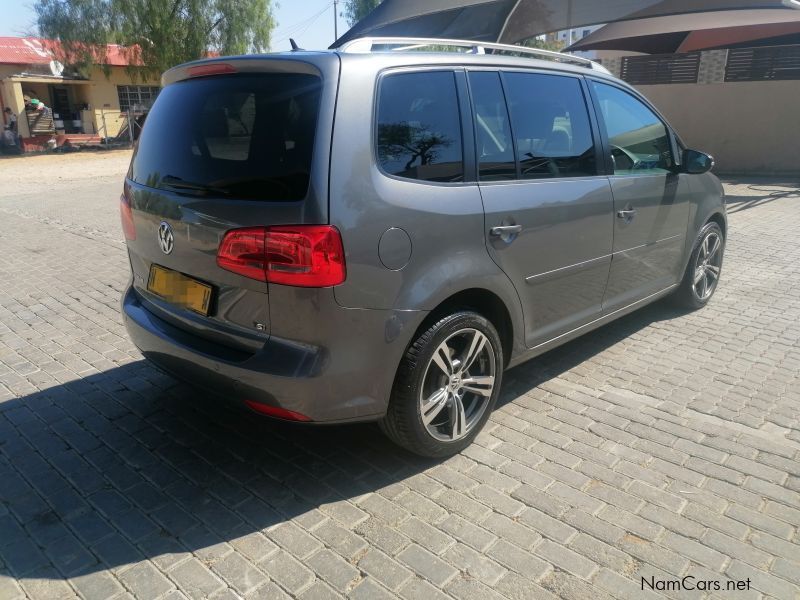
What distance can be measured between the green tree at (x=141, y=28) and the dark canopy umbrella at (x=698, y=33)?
18.8m

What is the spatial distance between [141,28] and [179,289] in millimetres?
29650

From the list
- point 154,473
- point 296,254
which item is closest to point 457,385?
point 296,254

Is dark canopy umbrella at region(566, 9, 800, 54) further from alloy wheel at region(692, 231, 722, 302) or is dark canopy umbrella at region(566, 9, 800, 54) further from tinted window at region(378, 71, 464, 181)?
tinted window at region(378, 71, 464, 181)

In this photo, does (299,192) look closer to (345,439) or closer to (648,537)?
(345,439)

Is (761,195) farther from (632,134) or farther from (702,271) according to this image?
(632,134)

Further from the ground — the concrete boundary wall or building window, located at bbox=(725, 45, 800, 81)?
building window, located at bbox=(725, 45, 800, 81)

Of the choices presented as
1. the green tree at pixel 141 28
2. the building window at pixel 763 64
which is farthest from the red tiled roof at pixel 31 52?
the building window at pixel 763 64

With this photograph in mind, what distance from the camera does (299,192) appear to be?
2480mm

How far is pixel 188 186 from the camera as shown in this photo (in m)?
2.86

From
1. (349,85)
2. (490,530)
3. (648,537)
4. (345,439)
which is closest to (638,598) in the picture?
(648,537)

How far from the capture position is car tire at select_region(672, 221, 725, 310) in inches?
202

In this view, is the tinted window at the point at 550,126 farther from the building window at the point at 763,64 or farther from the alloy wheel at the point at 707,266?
the building window at the point at 763,64

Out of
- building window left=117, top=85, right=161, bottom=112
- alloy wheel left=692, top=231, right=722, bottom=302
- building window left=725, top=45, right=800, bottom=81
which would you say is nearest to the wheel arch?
alloy wheel left=692, top=231, right=722, bottom=302

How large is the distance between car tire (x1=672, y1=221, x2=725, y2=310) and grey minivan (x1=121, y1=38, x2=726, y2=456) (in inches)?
67.7
